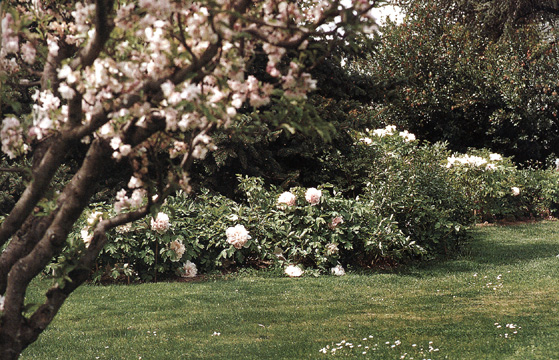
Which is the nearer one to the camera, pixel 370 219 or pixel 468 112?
pixel 370 219

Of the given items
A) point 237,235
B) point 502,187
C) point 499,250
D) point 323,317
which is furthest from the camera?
point 502,187

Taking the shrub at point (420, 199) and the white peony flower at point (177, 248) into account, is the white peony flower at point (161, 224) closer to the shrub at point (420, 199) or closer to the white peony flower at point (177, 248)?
the white peony flower at point (177, 248)

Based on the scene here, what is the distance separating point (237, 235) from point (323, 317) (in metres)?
2.04

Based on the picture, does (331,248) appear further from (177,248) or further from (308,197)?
(177,248)

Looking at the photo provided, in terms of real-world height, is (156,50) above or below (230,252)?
above

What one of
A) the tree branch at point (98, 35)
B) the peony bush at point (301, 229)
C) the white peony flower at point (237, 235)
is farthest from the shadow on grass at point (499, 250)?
the tree branch at point (98, 35)

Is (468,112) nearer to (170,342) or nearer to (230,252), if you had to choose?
(230,252)

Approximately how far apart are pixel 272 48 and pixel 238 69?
0.15 m

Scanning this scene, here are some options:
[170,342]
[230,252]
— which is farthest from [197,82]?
[230,252]

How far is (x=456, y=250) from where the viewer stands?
891 centimetres

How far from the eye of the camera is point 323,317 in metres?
5.51

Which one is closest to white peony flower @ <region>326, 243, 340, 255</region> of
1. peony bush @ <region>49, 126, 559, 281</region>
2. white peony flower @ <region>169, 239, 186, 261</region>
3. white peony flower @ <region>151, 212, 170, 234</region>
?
peony bush @ <region>49, 126, 559, 281</region>

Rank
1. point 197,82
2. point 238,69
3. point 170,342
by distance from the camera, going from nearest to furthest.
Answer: point 238,69
point 197,82
point 170,342

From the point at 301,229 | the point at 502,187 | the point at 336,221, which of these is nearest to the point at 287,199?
the point at 301,229
